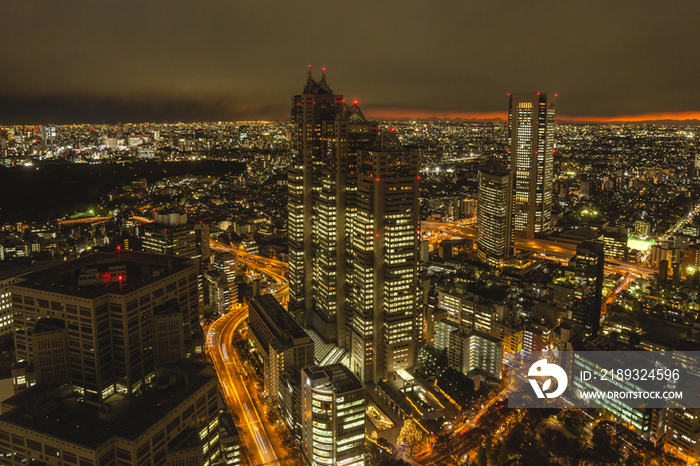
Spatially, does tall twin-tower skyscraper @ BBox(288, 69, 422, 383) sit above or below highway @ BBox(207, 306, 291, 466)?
above

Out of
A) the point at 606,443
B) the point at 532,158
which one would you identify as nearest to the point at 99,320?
the point at 606,443

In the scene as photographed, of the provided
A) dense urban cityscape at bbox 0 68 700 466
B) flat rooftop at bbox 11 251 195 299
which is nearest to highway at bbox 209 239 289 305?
dense urban cityscape at bbox 0 68 700 466

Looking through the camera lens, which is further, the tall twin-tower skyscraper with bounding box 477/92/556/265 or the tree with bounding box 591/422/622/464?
the tall twin-tower skyscraper with bounding box 477/92/556/265

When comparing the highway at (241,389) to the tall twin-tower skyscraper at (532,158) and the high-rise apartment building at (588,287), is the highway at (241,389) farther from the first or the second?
the tall twin-tower skyscraper at (532,158)

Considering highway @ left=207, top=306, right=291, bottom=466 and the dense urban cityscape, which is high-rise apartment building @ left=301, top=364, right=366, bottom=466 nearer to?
the dense urban cityscape

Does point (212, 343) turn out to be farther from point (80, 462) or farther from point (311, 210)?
point (80, 462)

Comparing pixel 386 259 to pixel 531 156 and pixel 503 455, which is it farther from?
pixel 531 156

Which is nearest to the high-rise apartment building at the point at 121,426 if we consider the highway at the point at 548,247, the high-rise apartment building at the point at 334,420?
the high-rise apartment building at the point at 334,420
